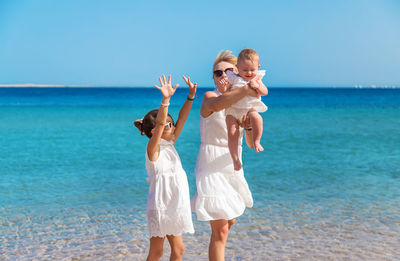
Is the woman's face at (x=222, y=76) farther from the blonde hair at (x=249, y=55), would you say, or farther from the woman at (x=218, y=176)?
the blonde hair at (x=249, y=55)

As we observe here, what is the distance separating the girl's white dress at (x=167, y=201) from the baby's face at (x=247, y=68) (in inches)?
32.6

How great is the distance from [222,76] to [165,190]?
3.12 feet

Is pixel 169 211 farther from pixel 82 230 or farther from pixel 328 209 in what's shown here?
pixel 328 209

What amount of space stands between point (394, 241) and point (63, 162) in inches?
317

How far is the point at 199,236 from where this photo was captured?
17.6 ft

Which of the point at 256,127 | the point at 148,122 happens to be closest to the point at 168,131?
the point at 148,122

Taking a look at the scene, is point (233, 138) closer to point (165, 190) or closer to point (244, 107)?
point (244, 107)

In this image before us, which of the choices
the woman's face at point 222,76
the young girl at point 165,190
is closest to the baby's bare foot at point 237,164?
the young girl at point 165,190

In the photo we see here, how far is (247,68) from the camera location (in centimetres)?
322

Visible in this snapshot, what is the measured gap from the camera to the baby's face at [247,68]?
3.20m

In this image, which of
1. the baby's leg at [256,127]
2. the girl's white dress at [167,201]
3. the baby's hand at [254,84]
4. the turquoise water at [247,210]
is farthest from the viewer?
the turquoise water at [247,210]

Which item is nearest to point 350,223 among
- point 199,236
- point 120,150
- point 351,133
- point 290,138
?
point 199,236

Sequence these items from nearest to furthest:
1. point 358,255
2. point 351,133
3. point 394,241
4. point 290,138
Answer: point 358,255 → point 394,241 → point 290,138 → point 351,133

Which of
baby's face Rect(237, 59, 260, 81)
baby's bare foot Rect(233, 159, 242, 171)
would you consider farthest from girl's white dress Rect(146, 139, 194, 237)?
baby's face Rect(237, 59, 260, 81)
